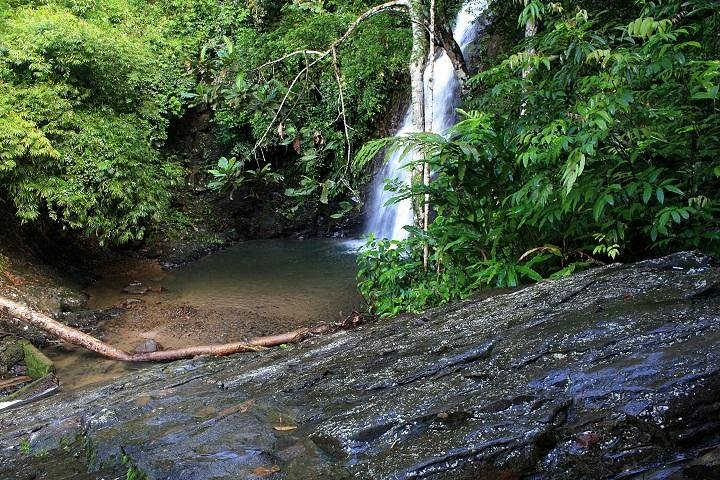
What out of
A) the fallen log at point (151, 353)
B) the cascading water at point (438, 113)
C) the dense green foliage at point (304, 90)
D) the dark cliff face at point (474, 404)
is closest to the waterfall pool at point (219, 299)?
the fallen log at point (151, 353)

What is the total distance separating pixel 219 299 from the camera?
8.30 meters

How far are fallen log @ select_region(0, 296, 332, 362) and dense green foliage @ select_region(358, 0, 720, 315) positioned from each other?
1.71m

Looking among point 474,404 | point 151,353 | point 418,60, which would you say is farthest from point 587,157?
point 151,353

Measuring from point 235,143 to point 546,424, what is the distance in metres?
11.4

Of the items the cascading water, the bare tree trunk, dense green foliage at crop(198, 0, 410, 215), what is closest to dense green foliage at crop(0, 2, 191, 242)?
dense green foliage at crop(198, 0, 410, 215)

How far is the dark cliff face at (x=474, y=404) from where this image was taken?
6.22 ft

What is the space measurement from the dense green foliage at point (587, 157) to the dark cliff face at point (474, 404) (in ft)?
1.94

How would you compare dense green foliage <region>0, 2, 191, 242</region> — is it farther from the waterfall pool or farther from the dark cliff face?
the dark cliff face

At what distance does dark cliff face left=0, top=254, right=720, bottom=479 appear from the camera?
1896 mm

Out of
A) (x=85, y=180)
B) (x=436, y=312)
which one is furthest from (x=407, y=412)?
(x=85, y=180)

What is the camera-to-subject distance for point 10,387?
18.0 feet

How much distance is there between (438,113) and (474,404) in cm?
821

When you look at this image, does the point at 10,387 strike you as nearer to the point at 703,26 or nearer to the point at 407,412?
the point at 407,412

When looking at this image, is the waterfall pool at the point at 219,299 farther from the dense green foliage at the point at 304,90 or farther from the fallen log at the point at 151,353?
the dense green foliage at the point at 304,90
